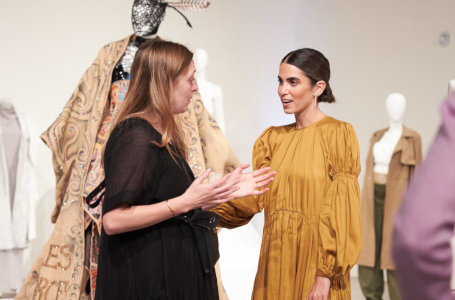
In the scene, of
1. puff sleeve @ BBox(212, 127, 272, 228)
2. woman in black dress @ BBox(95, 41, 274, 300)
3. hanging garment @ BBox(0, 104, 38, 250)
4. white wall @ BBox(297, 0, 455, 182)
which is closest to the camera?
woman in black dress @ BBox(95, 41, 274, 300)

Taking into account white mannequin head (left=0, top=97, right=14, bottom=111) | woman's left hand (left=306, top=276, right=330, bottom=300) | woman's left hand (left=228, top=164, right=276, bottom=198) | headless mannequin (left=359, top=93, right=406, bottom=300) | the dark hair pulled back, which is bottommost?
headless mannequin (left=359, top=93, right=406, bottom=300)

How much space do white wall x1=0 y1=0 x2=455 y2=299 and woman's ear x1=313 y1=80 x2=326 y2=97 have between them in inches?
82.8

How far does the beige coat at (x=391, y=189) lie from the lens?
16.4ft

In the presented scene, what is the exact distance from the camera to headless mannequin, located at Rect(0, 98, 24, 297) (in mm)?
4848

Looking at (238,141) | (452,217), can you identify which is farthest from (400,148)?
(452,217)

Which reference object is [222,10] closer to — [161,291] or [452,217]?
[161,291]

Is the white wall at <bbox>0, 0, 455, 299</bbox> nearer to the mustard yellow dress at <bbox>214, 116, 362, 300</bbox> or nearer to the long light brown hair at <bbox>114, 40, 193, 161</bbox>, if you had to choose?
the mustard yellow dress at <bbox>214, 116, 362, 300</bbox>

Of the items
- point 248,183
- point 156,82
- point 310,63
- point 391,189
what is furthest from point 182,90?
point 391,189

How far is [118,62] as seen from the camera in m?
3.17

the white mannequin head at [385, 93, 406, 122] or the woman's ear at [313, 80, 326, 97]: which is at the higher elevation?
the woman's ear at [313, 80, 326, 97]

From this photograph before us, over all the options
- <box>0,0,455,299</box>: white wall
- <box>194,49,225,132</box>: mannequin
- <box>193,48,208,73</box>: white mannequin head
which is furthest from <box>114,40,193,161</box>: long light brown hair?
<box>193,48,208,73</box>: white mannequin head

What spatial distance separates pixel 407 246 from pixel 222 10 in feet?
20.3

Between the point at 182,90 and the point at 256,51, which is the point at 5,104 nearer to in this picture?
the point at 256,51

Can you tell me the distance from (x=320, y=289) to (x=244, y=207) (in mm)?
427
